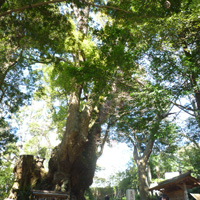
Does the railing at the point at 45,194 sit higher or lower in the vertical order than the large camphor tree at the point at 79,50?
lower

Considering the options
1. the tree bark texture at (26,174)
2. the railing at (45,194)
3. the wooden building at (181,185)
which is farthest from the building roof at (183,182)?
the tree bark texture at (26,174)

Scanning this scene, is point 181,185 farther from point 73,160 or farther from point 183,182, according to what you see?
point 73,160

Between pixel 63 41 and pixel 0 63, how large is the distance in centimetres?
313

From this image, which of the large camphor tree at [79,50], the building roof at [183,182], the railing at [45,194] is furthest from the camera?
the building roof at [183,182]

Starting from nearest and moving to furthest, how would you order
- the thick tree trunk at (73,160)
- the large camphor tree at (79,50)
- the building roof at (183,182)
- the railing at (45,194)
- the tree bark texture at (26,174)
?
1. the large camphor tree at (79,50)
2. the railing at (45,194)
3. the building roof at (183,182)
4. the tree bark texture at (26,174)
5. the thick tree trunk at (73,160)

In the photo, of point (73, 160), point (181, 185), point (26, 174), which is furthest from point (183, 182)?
point (26, 174)

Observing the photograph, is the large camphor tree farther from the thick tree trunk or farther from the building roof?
the building roof

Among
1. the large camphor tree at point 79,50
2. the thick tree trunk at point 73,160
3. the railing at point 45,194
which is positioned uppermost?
the large camphor tree at point 79,50

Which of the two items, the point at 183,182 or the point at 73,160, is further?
the point at 73,160

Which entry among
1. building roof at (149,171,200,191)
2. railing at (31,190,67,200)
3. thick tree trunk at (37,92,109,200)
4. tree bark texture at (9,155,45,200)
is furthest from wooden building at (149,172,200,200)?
tree bark texture at (9,155,45,200)

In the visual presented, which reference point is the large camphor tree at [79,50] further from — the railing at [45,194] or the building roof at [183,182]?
the building roof at [183,182]

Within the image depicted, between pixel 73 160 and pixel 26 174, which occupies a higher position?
pixel 73 160

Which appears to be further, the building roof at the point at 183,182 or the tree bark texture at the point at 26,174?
the tree bark texture at the point at 26,174

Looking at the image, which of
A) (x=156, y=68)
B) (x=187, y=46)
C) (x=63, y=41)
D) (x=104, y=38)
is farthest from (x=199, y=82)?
(x=63, y=41)
